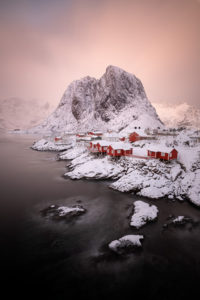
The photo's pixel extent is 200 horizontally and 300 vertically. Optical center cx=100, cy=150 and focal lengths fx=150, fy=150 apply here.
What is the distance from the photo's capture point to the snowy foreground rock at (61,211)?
68.0 feet

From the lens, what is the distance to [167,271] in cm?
1318

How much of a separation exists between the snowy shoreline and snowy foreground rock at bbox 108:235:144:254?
11.4 m

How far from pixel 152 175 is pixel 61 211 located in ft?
63.5

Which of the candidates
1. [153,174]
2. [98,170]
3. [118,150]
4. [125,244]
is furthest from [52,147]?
[125,244]

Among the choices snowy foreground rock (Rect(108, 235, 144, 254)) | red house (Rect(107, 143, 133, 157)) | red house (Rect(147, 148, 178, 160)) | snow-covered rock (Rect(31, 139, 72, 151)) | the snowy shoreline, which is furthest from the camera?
snow-covered rock (Rect(31, 139, 72, 151))

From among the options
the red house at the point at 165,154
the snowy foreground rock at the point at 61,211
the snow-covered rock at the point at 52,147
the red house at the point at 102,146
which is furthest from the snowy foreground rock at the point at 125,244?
the snow-covered rock at the point at 52,147

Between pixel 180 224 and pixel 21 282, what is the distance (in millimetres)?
18090

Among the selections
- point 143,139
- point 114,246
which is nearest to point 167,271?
point 114,246

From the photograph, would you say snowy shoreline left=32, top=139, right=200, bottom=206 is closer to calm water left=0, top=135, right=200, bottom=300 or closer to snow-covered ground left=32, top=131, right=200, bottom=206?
snow-covered ground left=32, top=131, right=200, bottom=206

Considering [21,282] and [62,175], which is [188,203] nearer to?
[21,282]

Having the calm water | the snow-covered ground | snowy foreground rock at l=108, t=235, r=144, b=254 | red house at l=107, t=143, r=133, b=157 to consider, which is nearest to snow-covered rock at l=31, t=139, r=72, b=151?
the snow-covered ground

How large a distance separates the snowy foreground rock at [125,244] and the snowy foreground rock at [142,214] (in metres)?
2.69

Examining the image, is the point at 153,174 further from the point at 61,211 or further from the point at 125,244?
the point at 61,211

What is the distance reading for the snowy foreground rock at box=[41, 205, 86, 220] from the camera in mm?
20734
